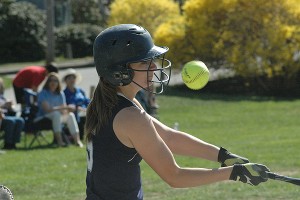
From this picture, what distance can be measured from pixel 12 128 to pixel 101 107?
10.3m

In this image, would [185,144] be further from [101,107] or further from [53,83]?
[53,83]

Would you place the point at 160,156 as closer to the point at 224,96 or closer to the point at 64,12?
the point at 224,96

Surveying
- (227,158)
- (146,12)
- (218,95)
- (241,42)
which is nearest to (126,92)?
(227,158)

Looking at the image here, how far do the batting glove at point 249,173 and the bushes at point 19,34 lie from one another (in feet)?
115

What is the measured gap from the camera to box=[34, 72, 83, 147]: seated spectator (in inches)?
581

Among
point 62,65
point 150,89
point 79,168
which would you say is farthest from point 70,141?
point 62,65

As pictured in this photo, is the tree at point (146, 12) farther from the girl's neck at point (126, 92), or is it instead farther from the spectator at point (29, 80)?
the girl's neck at point (126, 92)

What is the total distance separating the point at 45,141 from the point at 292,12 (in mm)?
10283

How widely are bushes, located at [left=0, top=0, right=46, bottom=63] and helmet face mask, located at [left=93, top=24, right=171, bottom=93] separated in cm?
3477

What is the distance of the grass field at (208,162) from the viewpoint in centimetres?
928

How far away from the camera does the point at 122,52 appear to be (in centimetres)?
430

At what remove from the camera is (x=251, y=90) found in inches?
963

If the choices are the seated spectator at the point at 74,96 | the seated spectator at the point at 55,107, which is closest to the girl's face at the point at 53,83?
the seated spectator at the point at 55,107

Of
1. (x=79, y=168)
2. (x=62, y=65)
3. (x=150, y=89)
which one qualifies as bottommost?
(x=62, y=65)
